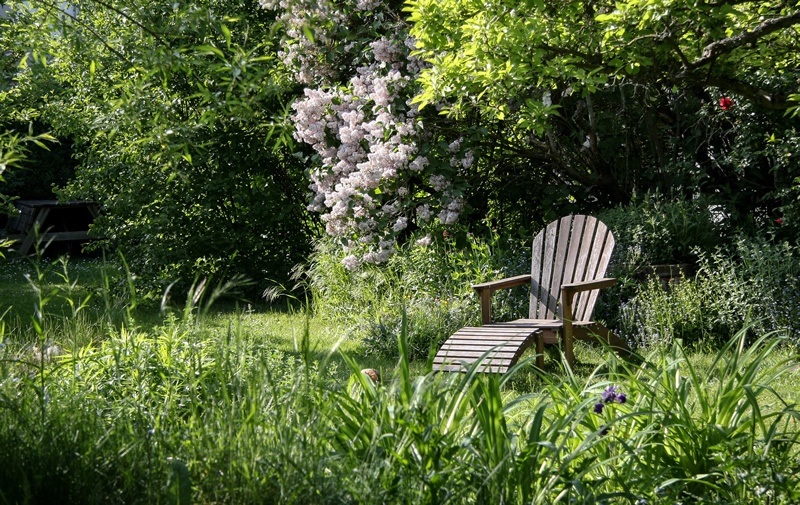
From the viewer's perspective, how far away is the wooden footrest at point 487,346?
13.3 feet

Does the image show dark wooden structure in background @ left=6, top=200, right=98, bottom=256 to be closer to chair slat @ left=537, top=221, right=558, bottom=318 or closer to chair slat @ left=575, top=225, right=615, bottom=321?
chair slat @ left=537, top=221, right=558, bottom=318

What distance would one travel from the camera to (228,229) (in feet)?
26.7

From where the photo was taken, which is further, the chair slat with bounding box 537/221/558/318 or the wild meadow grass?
the chair slat with bounding box 537/221/558/318

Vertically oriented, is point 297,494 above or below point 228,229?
below

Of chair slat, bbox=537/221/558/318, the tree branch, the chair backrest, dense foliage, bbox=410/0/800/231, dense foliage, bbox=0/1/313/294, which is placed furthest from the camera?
dense foliage, bbox=0/1/313/294

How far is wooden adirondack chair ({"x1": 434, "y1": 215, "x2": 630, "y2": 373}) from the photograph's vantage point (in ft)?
14.1

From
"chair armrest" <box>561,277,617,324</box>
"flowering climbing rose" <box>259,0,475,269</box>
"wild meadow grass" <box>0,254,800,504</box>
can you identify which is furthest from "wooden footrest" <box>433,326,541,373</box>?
"flowering climbing rose" <box>259,0,475,269</box>

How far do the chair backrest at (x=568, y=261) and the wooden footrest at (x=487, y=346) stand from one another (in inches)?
24.6

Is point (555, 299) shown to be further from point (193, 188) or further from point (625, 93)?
point (193, 188)

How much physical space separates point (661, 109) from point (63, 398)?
5.89 meters

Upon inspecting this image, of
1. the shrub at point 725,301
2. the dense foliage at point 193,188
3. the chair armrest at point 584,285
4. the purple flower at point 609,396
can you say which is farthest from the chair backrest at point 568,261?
the dense foliage at point 193,188

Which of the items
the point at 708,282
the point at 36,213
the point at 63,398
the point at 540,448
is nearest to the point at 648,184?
the point at 708,282

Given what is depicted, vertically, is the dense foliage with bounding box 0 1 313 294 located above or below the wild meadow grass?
above

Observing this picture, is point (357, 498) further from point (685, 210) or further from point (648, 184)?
point (648, 184)
